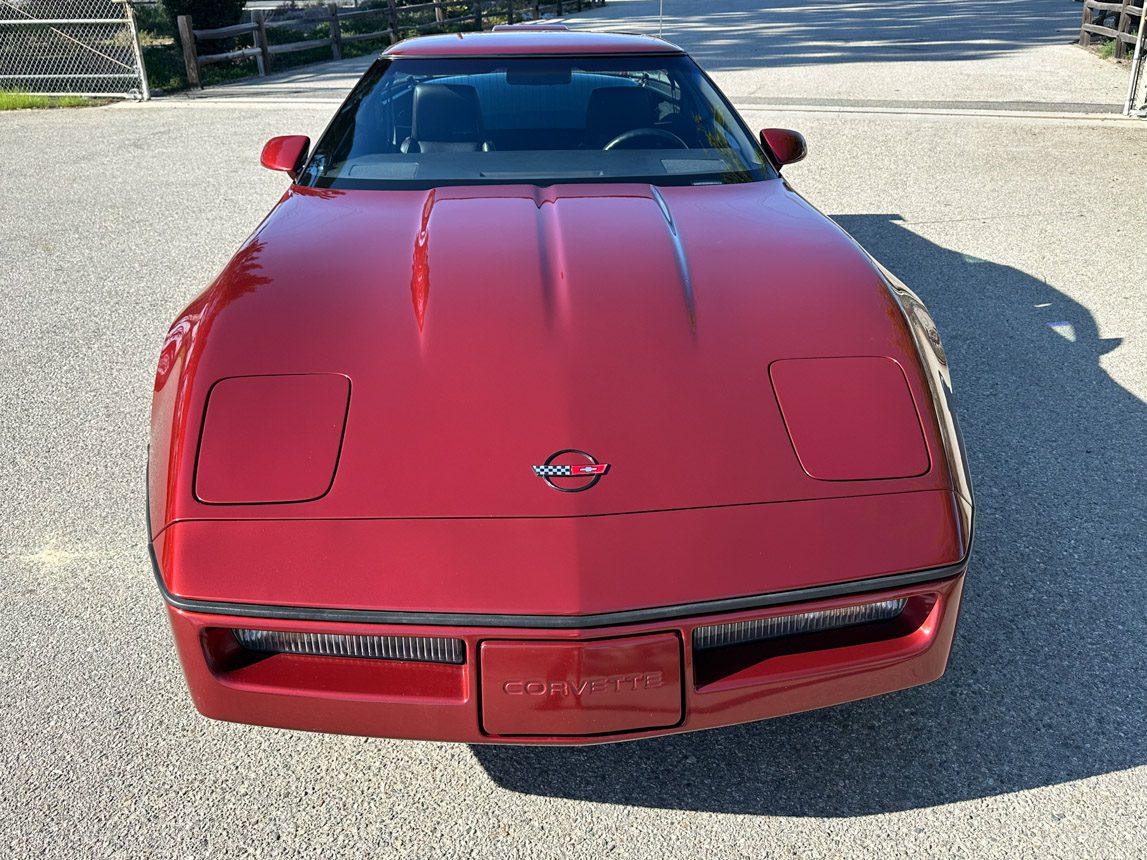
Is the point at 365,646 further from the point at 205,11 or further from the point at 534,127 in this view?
the point at 205,11

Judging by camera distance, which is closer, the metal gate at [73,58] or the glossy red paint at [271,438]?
the glossy red paint at [271,438]

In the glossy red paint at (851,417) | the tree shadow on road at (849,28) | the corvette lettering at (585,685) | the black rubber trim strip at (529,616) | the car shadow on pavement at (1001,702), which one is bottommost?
the tree shadow on road at (849,28)

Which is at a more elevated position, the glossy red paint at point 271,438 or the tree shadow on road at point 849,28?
the glossy red paint at point 271,438

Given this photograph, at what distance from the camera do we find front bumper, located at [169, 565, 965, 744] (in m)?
1.84

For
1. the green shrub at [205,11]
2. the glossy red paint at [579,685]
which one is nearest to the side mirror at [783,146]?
the glossy red paint at [579,685]

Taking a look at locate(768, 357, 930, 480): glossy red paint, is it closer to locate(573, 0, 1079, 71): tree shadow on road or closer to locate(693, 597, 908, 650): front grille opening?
locate(693, 597, 908, 650): front grille opening

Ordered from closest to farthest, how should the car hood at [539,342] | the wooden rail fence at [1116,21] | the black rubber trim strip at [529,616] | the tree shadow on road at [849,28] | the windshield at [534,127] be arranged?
the black rubber trim strip at [529,616] → the car hood at [539,342] → the windshield at [534,127] → the wooden rail fence at [1116,21] → the tree shadow on road at [849,28]

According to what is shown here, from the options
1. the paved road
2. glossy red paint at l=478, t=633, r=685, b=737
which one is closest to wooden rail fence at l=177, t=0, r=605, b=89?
the paved road

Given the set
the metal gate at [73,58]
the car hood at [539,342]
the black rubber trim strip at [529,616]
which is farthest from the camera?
the metal gate at [73,58]

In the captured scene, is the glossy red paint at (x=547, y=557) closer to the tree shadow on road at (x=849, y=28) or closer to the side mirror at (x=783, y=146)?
the side mirror at (x=783, y=146)

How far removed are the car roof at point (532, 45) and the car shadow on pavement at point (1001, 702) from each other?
1882 millimetres

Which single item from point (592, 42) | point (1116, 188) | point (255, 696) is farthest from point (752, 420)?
point (1116, 188)

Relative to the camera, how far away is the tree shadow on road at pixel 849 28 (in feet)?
51.0

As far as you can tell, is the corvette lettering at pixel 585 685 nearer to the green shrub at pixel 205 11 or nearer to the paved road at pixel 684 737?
the paved road at pixel 684 737
